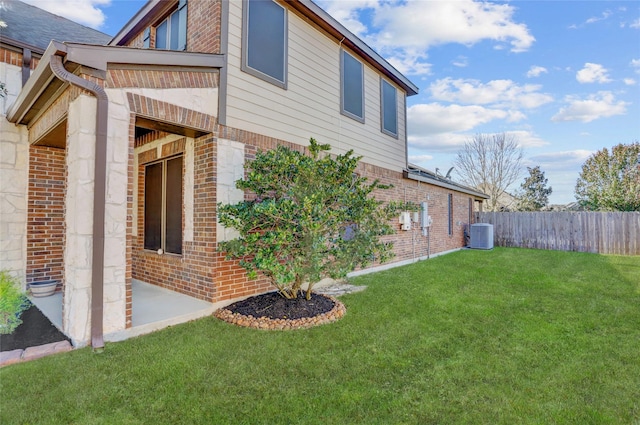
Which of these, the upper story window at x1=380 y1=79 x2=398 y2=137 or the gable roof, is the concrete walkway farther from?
the upper story window at x1=380 y1=79 x2=398 y2=137

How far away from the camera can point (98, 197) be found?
11.1 feet

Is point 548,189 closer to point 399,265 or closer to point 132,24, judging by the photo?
→ point 399,265

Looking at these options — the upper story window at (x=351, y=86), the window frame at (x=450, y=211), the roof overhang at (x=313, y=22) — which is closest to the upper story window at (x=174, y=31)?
the roof overhang at (x=313, y=22)

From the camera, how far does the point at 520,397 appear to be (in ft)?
8.06

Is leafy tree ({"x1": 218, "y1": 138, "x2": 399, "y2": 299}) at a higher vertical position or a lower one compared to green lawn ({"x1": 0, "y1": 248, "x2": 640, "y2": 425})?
higher

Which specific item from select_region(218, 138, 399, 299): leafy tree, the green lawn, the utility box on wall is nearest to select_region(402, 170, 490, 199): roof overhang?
the utility box on wall

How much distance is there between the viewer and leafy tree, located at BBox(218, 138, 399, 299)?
396 centimetres

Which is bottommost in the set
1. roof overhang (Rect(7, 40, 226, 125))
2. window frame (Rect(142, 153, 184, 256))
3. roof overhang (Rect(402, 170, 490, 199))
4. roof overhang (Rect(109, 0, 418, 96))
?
window frame (Rect(142, 153, 184, 256))

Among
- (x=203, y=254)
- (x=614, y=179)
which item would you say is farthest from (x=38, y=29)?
(x=614, y=179)

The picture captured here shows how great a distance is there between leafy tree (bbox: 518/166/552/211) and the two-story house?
19612 millimetres

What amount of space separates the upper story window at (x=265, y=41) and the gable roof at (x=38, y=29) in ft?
12.2

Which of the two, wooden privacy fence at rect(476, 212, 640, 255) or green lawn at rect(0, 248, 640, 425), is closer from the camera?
green lawn at rect(0, 248, 640, 425)

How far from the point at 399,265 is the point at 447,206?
4.98m

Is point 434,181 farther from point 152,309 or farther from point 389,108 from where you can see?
point 152,309
